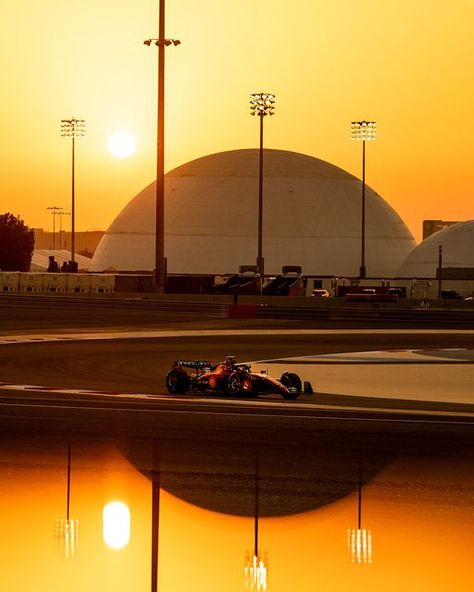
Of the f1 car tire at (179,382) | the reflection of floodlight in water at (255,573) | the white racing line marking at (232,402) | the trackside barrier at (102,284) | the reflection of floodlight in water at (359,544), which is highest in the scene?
the trackside barrier at (102,284)

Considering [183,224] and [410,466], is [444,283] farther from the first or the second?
[410,466]

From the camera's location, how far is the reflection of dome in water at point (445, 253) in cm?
15488

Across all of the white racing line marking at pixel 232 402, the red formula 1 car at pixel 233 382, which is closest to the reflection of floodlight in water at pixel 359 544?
the white racing line marking at pixel 232 402

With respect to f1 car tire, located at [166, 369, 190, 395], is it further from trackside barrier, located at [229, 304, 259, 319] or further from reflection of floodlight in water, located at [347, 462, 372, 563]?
trackside barrier, located at [229, 304, 259, 319]

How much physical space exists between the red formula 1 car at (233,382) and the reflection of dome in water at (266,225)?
514 ft

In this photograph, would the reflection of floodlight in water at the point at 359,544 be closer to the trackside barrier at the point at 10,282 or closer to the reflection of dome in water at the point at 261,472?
the reflection of dome in water at the point at 261,472

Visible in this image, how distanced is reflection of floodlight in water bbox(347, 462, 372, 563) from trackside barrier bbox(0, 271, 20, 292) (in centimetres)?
8987

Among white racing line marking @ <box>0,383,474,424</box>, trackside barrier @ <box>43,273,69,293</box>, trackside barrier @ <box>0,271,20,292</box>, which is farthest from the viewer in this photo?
trackside barrier @ <box>0,271,20,292</box>

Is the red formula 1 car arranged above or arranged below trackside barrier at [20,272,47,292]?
below

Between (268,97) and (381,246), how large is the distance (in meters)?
83.5

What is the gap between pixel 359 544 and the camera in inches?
423

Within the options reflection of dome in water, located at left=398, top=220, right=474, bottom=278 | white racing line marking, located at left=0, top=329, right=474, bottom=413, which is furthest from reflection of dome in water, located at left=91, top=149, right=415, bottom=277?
white racing line marking, located at left=0, top=329, right=474, bottom=413

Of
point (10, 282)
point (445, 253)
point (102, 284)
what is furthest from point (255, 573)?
point (445, 253)

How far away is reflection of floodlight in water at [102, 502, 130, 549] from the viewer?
1075 centimetres
